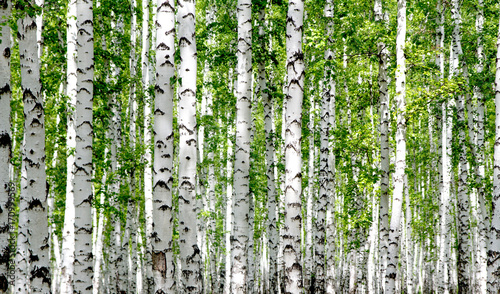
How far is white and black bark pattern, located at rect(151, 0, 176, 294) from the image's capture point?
5840 millimetres

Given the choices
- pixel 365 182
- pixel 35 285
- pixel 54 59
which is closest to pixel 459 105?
pixel 365 182

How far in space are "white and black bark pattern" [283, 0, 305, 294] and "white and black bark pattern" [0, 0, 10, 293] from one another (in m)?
3.20

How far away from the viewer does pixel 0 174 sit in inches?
193

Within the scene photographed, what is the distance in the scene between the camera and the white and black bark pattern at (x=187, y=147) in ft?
20.5

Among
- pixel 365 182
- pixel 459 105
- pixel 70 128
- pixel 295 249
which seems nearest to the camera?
pixel 295 249

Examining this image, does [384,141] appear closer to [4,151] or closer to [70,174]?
[70,174]

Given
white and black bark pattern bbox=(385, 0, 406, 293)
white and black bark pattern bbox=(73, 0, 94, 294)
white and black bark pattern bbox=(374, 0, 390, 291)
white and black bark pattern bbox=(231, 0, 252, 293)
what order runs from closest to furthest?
white and black bark pattern bbox=(73, 0, 94, 294) → white and black bark pattern bbox=(231, 0, 252, 293) → white and black bark pattern bbox=(385, 0, 406, 293) → white and black bark pattern bbox=(374, 0, 390, 291)

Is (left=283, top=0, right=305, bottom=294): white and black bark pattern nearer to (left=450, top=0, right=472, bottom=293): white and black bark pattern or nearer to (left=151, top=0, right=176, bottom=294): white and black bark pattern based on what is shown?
(left=151, top=0, right=176, bottom=294): white and black bark pattern

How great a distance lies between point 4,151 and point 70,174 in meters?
3.42

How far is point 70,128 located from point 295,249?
16.3 ft

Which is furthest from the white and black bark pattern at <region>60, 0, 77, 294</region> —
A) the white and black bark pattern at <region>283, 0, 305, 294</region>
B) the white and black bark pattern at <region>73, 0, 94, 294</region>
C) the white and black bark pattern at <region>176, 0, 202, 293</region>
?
the white and black bark pattern at <region>283, 0, 305, 294</region>

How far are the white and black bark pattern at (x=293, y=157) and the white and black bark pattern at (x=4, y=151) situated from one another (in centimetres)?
320

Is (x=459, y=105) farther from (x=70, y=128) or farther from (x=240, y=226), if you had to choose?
(x=70, y=128)

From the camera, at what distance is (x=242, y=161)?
303 inches
